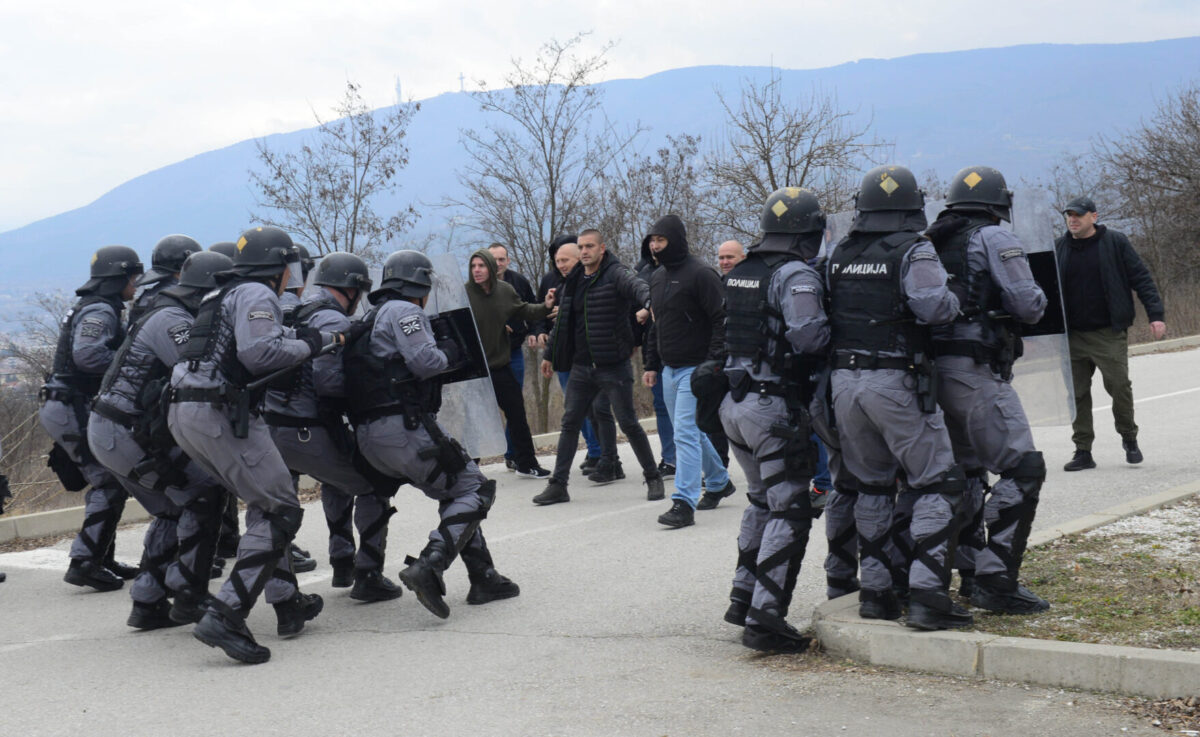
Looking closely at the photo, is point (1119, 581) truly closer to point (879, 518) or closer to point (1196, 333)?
point (879, 518)

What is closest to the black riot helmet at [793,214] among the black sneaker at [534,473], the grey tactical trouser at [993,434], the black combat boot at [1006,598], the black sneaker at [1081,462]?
the grey tactical trouser at [993,434]

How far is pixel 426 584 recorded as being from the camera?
226 inches

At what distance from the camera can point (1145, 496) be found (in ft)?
25.2

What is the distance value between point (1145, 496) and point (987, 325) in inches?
134

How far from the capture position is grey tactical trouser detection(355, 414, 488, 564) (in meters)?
5.95

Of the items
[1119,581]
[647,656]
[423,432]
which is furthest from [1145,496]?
[423,432]

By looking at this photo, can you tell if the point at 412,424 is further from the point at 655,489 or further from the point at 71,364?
the point at 655,489

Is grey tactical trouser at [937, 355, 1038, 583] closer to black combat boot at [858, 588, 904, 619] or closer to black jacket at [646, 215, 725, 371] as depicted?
black combat boot at [858, 588, 904, 619]

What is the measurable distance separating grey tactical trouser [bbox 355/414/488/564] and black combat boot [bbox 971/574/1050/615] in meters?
2.54

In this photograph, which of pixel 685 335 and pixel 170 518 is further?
pixel 685 335

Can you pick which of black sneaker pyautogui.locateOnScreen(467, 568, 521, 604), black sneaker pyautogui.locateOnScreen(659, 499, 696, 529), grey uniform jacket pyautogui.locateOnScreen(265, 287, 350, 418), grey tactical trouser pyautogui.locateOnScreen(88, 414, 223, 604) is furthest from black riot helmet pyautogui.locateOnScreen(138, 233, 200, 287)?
black sneaker pyautogui.locateOnScreen(659, 499, 696, 529)

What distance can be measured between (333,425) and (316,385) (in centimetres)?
27

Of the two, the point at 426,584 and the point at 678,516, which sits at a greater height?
the point at 426,584

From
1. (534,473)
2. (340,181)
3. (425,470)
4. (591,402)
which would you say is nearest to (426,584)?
(425,470)
